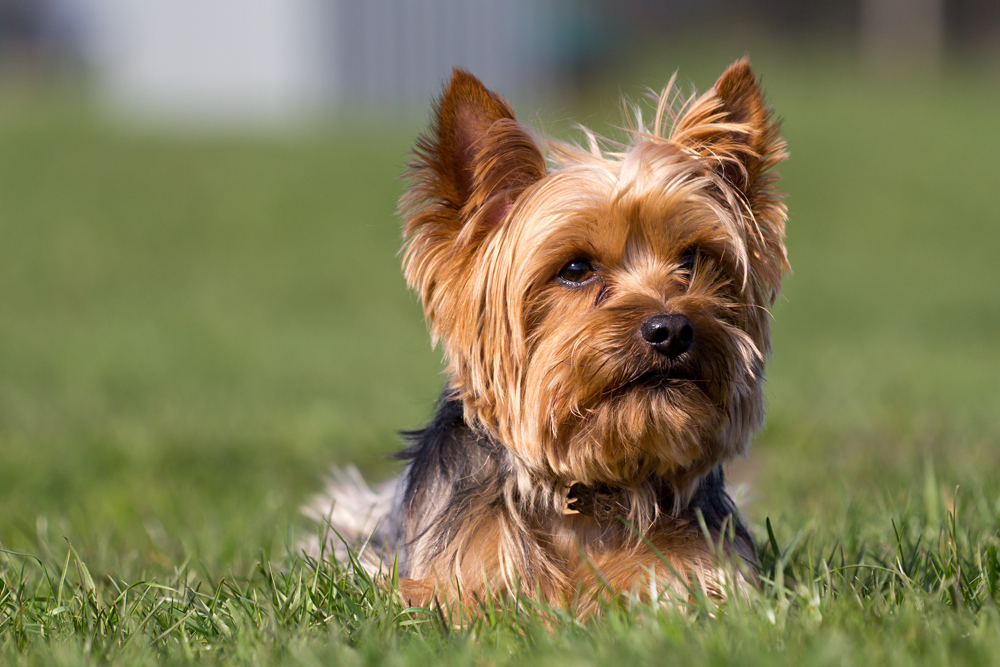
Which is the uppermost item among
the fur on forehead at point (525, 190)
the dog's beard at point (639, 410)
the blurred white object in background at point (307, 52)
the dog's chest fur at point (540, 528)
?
the blurred white object in background at point (307, 52)

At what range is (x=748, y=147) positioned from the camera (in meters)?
3.72

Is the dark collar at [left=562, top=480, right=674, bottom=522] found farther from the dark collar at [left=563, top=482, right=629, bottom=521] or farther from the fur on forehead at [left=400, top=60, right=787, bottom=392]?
the fur on forehead at [left=400, top=60, right=787, bottom=392]

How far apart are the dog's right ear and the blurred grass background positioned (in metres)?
0.58

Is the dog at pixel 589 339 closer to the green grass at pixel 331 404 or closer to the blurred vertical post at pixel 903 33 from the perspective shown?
the green grass at pixel 331 404

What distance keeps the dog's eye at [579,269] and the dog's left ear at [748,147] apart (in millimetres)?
599

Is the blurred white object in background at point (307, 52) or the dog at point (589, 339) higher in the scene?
the blurred white object in background at point (307, 52)

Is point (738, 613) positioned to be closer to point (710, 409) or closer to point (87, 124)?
point (710, 409)

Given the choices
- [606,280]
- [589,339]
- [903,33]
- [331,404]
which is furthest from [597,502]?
[903,33]

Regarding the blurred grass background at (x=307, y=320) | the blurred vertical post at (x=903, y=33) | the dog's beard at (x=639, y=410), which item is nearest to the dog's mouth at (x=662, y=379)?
the dog's beard at (x=639, y=410)

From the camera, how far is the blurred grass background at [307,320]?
6.01m

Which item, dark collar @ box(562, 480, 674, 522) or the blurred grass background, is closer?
dark collar @ box(562, 480, 674, 522)

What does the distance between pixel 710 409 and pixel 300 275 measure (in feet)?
50.7

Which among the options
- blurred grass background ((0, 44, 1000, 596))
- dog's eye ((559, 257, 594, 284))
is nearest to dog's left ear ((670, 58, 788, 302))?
dog's eye ((559, 257, 594, 284))

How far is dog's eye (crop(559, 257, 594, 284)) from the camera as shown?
363cm
